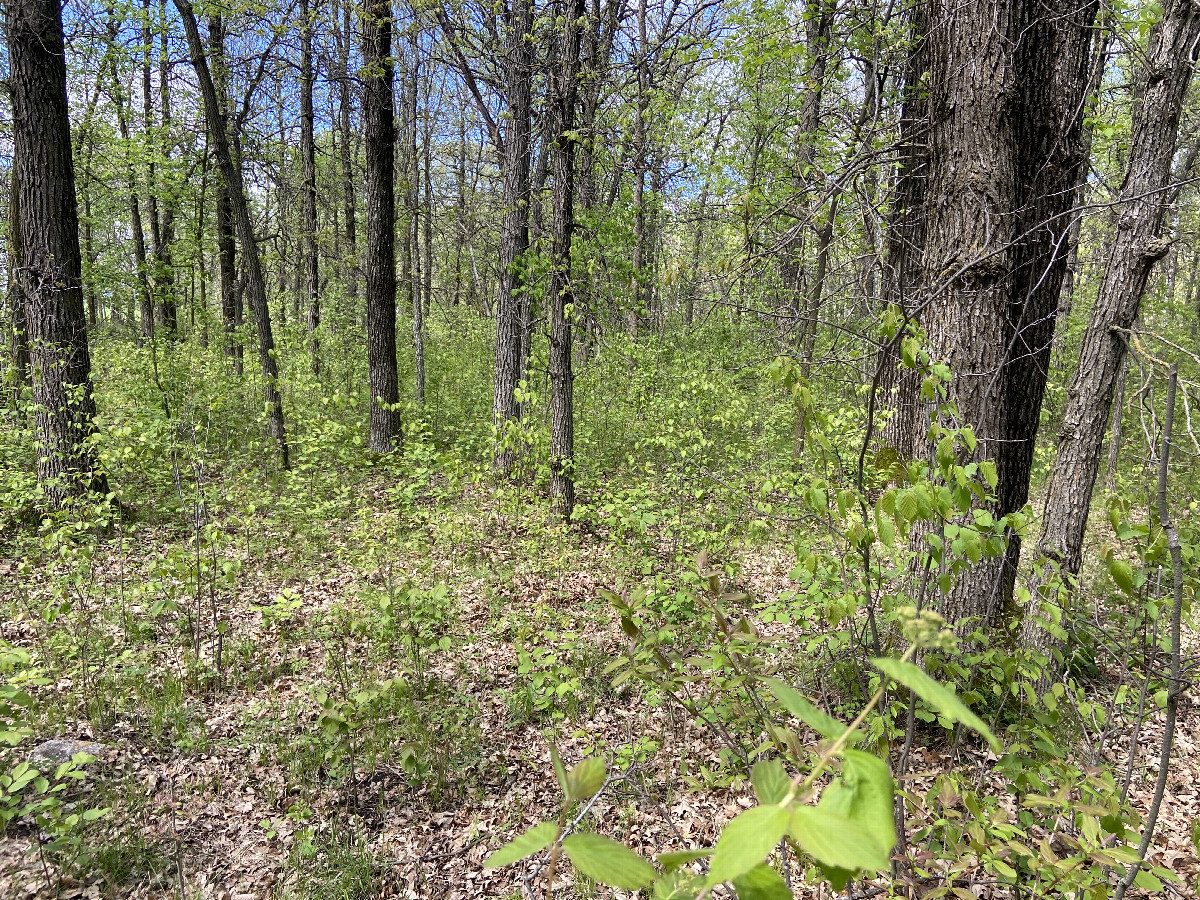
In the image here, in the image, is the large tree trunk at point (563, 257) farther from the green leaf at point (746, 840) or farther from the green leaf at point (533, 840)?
the green leaf at point (746, 840)

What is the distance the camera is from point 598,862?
770mm

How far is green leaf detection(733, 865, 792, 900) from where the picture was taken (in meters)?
0.71

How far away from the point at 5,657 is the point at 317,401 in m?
8.17

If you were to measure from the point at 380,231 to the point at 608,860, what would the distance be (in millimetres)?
8957

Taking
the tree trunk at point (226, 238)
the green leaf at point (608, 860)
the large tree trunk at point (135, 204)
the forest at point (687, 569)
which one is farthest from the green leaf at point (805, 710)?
the tree trunk at point (226, 238)

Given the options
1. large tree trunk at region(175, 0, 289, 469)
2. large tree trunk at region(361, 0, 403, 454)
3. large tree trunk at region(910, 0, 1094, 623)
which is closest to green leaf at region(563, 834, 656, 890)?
large tree trunk at region(910, 0, 1094, 623)

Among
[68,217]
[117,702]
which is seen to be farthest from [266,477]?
[117,702]

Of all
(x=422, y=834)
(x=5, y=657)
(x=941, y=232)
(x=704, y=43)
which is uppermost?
(x=704, y=43)

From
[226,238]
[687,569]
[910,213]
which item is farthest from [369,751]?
[226,238]

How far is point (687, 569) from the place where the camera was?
441 cm

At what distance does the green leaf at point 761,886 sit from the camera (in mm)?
714

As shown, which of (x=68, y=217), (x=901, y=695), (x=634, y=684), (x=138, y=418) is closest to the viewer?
(x=901, y=695)

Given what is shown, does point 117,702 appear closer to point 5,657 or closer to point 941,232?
point 5,657

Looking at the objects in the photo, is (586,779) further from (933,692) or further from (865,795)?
(933,692)
